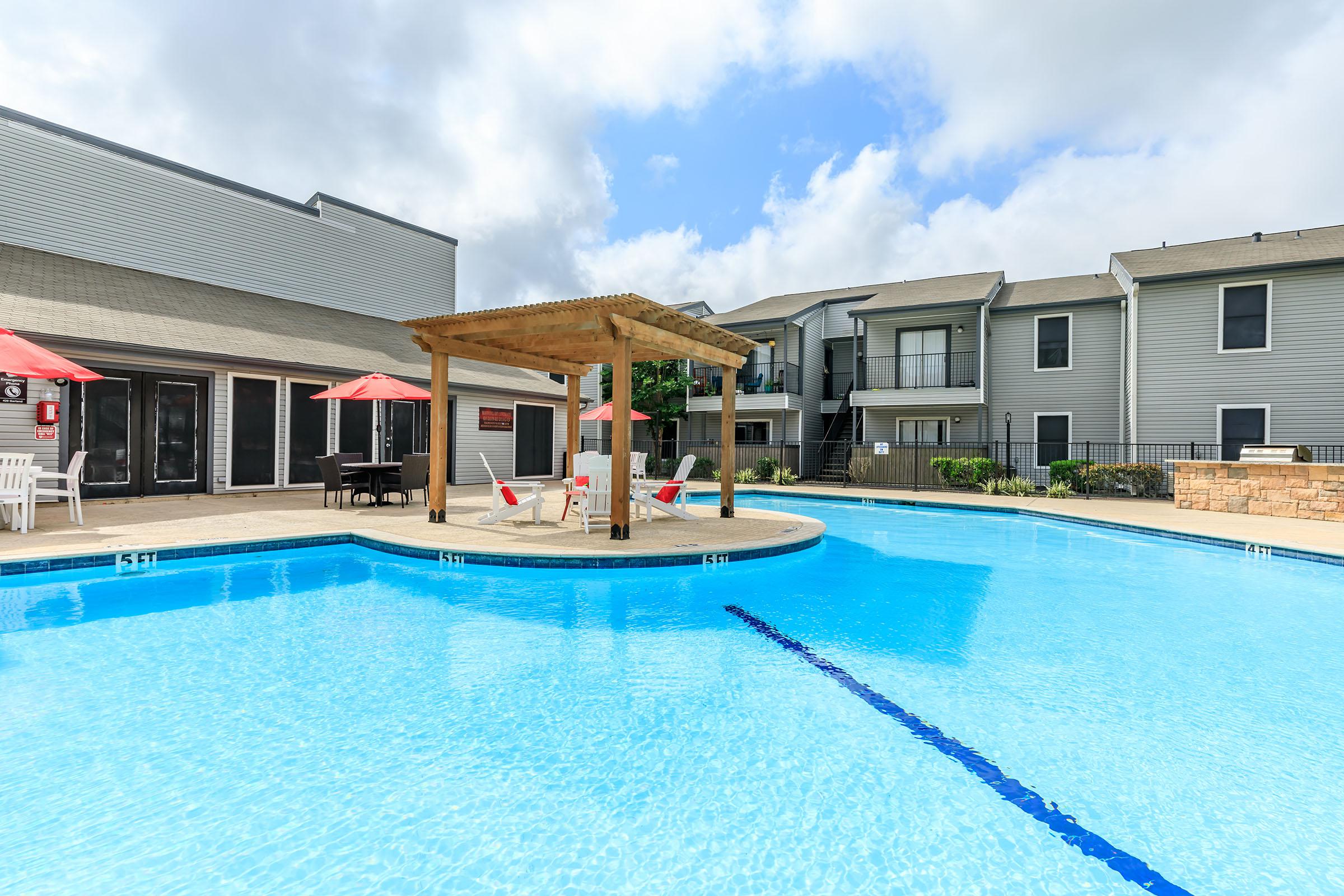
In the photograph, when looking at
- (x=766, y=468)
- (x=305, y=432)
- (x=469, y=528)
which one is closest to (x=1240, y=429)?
(x=766, y=468)

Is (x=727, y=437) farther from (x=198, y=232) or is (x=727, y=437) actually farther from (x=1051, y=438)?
(x=198, y=232)

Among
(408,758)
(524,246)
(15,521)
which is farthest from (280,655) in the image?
(524,246)

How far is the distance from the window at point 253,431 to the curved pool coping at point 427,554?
631 centimetres

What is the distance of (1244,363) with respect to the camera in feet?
50.5

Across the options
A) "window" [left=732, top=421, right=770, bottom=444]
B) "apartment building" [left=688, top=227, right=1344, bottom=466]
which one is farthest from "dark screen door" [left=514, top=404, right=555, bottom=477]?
"window" [left=732, top=421, right=770, bottom=444]

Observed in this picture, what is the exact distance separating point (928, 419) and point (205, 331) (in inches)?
780

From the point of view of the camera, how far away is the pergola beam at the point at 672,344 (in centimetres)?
809

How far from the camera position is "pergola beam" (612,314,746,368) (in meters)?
8.09

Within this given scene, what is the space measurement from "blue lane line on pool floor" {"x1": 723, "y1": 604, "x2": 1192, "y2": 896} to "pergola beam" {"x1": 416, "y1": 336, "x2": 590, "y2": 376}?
8.08 meters

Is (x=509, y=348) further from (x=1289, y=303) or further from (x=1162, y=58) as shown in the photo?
(x=1289, y=303)

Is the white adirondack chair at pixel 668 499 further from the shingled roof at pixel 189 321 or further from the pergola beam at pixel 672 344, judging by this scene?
the shingled roof at pixel 189 321

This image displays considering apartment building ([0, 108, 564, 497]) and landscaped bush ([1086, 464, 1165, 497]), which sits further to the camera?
landscaped bush ([1086, 464, 1165, 497])

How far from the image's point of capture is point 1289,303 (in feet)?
49.0

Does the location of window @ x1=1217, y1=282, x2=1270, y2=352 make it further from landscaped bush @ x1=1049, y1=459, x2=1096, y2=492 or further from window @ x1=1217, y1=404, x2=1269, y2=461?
landscaped bush @ x1=1049, y1=459, x2=1096, y2=492
